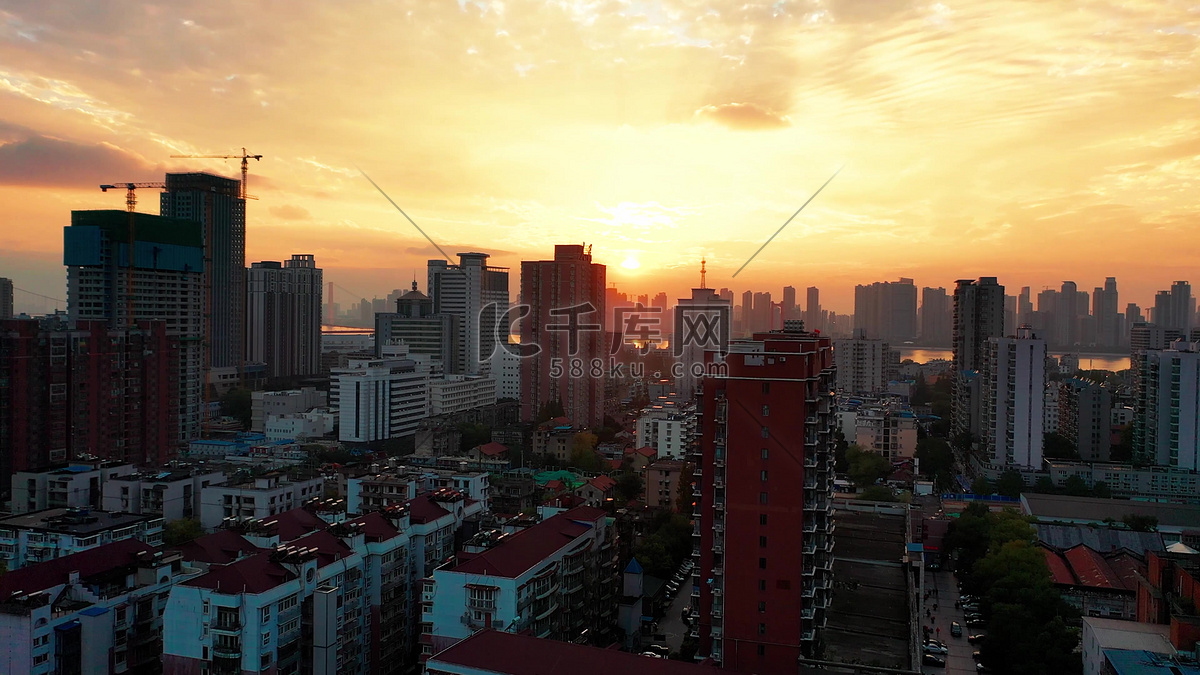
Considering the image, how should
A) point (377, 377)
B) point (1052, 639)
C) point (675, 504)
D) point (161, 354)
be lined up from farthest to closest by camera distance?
1. point (377, 377)
2. point (161, 354)
3. point (675, 504)
4. point (1052, 639)

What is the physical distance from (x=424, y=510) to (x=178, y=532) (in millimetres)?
3261

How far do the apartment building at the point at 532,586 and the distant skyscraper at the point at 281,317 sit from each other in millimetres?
24061

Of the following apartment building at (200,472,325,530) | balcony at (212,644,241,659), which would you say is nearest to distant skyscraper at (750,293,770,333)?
apartment building at (200,472,325,530)

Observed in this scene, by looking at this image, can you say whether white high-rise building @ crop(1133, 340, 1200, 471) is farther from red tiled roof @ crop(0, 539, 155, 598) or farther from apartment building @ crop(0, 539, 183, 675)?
red tiled roof @ crop(0, 539, 155, 598)

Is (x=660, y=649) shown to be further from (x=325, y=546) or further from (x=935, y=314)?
(x=935, y=314)

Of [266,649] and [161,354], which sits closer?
[266,649]

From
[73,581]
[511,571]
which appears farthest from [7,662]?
[511,571]

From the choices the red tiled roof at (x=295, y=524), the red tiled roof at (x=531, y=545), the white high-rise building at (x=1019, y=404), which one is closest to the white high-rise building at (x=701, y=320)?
the white high-rise building at (x=1019, y=404)

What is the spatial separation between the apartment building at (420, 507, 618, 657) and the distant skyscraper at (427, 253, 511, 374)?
1935 cm

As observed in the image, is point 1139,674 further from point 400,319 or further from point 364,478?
point 400,319

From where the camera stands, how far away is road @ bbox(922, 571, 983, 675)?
775cm

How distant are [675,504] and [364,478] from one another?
4.90 m

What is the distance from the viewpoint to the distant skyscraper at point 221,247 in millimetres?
27953

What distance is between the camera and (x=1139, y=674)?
4.78m
